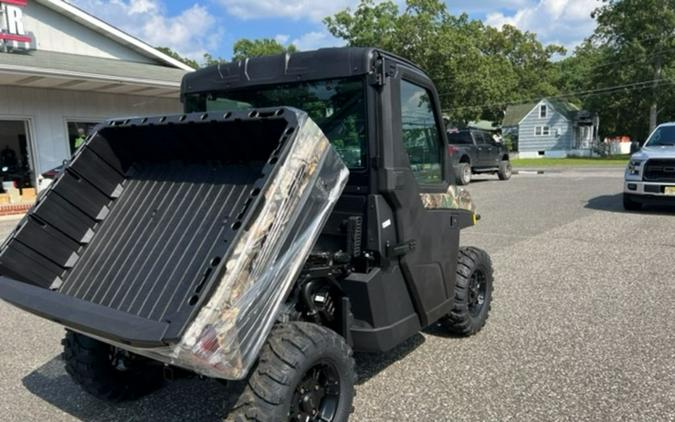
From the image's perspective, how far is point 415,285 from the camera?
11.2 ft

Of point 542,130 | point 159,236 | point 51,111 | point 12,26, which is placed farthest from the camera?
point 542,130

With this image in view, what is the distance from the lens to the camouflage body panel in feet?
11.8

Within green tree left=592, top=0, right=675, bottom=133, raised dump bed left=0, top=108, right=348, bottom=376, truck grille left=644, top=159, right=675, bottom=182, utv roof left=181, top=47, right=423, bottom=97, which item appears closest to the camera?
raised dump bed left=0, top=108, right=348, bottom=376

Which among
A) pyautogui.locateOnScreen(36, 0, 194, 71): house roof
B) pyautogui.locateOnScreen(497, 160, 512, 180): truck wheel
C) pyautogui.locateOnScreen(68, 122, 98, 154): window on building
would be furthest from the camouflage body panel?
pyautogui.locateOnScreen(497, 160, 512, 180): truck wheel

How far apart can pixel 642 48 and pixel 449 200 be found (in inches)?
1723

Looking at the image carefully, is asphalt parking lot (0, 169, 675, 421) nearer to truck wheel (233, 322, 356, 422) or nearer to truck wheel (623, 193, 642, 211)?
truck wheel (233, 322, 356, 422)

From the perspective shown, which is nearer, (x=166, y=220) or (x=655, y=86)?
(x=166, y=220)

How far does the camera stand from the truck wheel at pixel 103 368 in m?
3.25

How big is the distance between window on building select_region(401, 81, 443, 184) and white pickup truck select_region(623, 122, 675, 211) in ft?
28.7

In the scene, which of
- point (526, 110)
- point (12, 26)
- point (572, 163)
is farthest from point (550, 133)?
point (12, 26)

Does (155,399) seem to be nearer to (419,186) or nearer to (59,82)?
(419,186)

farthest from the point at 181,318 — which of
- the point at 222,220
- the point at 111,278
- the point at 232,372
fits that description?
the point at 111,278

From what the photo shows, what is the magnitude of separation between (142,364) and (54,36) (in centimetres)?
1580

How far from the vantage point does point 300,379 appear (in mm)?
2578
